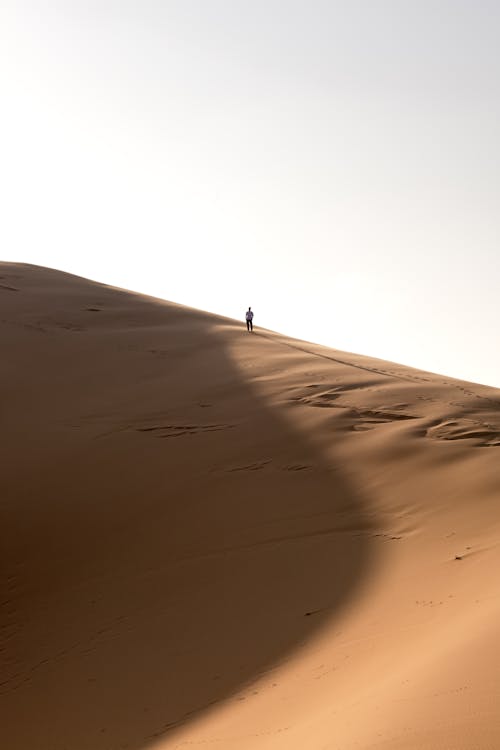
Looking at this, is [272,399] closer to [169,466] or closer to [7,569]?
[169,466]

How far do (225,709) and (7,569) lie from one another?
344 cm

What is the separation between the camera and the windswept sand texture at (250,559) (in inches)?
169

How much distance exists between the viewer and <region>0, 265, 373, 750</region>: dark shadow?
17.3ft

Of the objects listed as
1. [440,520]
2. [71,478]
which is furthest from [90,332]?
[440,520]

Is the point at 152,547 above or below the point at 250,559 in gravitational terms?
below

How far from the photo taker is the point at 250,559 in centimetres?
678

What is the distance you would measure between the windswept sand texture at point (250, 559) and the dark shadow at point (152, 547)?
2cm

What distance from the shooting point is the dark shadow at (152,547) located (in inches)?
208

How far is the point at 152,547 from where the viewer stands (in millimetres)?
7355

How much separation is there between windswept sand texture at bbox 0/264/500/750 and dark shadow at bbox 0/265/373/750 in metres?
0.02

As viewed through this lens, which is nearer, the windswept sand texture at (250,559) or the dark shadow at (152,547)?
the windswept sand texture at (250,559)

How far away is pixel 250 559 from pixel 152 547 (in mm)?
1016

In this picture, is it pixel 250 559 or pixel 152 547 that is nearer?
pixel 250 559

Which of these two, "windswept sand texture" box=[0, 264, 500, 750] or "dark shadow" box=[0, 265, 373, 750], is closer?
"windswept sand texture" box=[0, 264, 500, 750]
